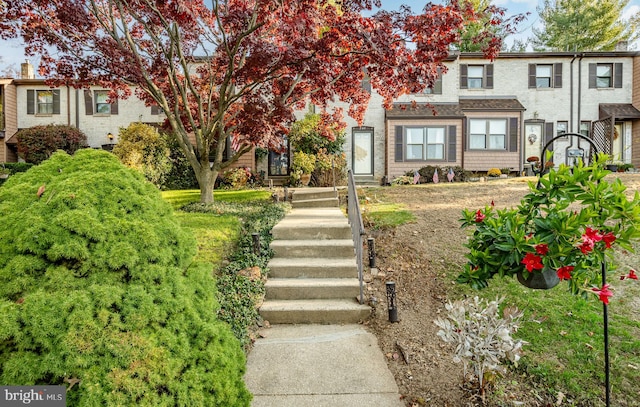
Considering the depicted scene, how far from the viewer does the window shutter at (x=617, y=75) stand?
17484mm

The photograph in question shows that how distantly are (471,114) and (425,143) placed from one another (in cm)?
248

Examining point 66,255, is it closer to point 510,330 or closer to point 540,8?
point 510,330

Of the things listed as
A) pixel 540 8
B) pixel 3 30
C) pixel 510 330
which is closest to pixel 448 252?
pixel 510 330

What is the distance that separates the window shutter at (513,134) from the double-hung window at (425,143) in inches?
119

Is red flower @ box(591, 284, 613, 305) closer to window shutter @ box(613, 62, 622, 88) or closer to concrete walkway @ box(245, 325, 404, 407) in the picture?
concrete walkway @ box(245, 325, 404, 407)

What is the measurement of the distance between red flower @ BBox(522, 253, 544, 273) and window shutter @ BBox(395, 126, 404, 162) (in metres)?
A: 14.6

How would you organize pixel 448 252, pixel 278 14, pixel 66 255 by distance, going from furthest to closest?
pixel 278 14 → pixel 448 252 → pixel 66 255

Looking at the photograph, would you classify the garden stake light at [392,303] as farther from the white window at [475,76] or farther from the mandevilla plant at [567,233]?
the white window at [475,76]

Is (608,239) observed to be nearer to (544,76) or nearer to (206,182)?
(206,182)

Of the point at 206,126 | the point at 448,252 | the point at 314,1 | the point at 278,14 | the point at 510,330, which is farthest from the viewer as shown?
the point at 206,126

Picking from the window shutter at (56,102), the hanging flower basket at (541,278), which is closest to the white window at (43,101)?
the window shutter at (56,102)

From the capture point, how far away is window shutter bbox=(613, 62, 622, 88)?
17.5 meters

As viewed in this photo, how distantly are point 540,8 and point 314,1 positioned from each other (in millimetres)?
28734

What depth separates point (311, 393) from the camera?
315 cm
